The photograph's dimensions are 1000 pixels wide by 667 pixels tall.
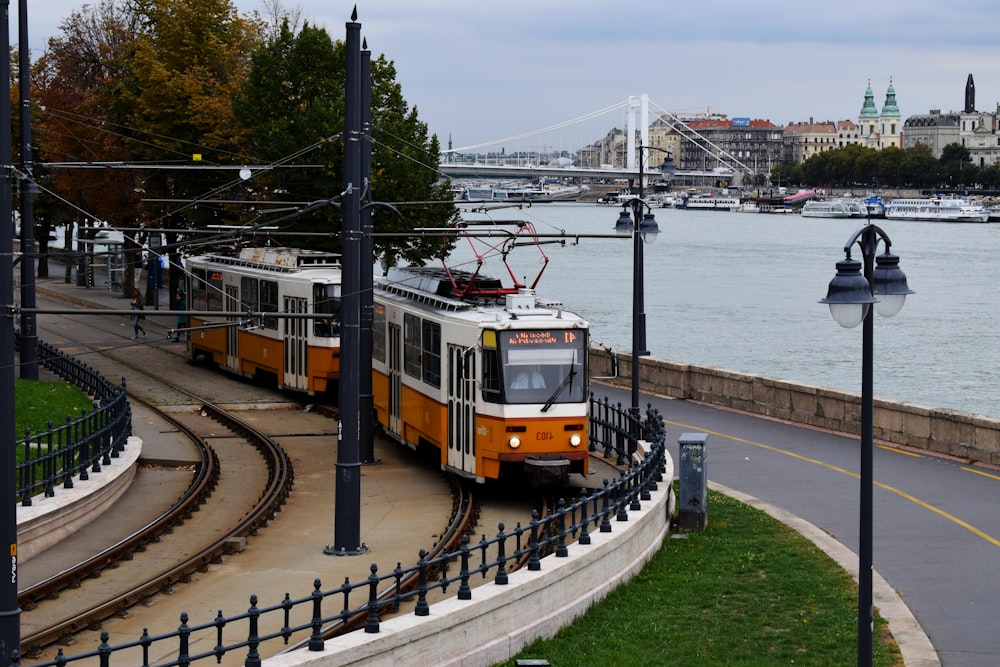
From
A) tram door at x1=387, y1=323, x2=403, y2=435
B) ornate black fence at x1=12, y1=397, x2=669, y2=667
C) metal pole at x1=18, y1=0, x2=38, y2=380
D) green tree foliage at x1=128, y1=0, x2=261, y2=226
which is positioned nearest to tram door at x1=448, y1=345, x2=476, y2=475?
ornate black fence at x1=12, y1=397, x2=669, y2=667

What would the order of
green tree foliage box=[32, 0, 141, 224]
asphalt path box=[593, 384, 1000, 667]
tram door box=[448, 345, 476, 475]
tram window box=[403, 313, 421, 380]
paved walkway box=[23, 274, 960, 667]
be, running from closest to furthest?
paved walkway box=[23, 274, 960, 667]
asphalt path box=[593, 384, 1000, 667]
tram door box=[448, 345, 476, 475]
tram window box=[403, 313, 421, 380]
green tree foliage box=[32, 0, 141, 224]

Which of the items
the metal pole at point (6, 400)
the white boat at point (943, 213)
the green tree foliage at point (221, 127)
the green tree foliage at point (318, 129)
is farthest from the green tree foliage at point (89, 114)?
the white boat at point (943, 213)

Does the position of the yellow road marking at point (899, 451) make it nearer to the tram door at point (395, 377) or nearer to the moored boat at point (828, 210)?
the tram door at point (395, 377)

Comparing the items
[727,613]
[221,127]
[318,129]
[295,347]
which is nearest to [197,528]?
[727,613]

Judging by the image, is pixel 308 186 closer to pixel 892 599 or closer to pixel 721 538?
pixel 721 538

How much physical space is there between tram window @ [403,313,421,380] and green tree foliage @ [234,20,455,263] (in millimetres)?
19164

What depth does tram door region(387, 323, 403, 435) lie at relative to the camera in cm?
2405

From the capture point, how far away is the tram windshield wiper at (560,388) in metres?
20.0

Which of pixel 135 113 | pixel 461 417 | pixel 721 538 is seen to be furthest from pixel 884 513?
pixel 135 113

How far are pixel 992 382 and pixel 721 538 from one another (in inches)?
1852

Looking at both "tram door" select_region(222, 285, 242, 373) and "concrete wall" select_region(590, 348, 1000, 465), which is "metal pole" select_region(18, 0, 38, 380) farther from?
"concrete wall" select_region(590, 348, 1000, 465)

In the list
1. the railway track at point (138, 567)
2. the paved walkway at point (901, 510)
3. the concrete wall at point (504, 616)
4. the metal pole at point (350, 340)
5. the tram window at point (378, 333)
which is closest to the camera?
the concrete wall at point (504, 616)

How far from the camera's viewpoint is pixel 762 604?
50.8 feet

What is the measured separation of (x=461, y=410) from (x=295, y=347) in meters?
11.8
